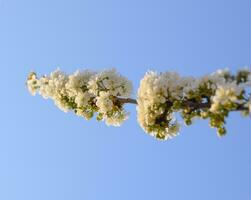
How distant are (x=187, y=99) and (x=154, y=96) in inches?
26.4

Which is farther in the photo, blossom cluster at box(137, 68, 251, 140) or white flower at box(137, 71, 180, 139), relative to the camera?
white flower at box(137, 71, 180, 139)

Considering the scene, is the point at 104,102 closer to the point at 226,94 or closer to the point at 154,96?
the point at 154,96

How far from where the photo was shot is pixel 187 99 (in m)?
11.8

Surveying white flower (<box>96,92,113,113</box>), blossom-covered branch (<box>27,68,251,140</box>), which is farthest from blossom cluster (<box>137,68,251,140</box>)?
white flower (<box>96,92,113,113</box>)

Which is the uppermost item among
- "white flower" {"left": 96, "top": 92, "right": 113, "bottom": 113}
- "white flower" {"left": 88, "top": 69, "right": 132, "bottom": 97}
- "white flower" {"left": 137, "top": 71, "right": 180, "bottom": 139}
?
"white flower" {"left": 88, "top": 69, "right": 132, "bottom": 97}

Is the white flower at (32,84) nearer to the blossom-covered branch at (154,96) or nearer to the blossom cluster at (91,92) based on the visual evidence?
the blossom-covered branch at (154,96)

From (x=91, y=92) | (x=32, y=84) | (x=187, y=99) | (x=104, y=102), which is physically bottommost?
(x=187, y=99)

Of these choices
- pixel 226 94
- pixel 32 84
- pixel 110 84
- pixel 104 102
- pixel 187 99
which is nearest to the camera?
pixel 226 94

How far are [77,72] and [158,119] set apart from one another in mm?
2774

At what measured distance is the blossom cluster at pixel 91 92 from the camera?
45.4 ft

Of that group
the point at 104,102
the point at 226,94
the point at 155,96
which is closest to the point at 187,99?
the point at 155,96

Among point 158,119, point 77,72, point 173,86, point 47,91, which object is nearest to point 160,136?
point 158,119

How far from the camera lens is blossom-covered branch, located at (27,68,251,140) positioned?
1088 centimetres

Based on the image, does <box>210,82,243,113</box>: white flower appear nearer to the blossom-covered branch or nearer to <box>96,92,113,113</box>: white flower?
the blossom-covered branch
